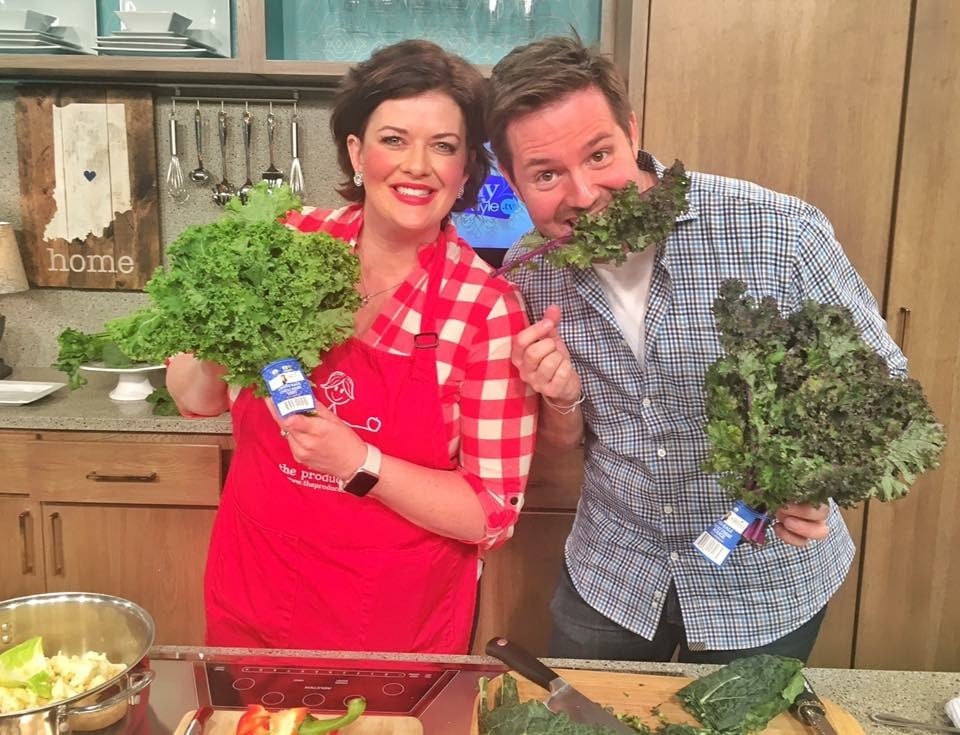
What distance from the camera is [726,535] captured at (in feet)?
3.03

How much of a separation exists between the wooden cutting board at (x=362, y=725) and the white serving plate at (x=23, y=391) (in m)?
1.96

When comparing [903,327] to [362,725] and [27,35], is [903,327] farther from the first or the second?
[27,35]

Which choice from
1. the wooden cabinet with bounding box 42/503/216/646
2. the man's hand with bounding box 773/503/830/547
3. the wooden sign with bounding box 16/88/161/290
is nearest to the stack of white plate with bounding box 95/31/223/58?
the wooden sign with bounding box 16/88/161/290

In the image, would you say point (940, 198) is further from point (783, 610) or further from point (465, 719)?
point (465, 719)

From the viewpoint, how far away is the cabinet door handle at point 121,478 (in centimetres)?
253

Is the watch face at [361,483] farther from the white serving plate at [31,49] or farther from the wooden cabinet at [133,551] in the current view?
the white serving plate at [31,49]

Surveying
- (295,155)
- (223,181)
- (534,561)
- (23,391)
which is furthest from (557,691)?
(223,181)

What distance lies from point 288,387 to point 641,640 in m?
0.83

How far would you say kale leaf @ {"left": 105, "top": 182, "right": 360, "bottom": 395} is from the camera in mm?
1110

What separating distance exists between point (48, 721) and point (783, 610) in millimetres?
1156

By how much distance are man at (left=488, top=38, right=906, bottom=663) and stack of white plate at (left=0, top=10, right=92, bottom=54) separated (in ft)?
6.87

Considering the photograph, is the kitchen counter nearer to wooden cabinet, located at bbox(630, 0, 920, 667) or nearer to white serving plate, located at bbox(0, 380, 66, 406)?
wooden cabinet, located at bbox(630, 0, 920, 667)

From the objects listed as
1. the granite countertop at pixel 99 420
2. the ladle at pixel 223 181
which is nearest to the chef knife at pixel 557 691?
the granite countertop at pixel 99 420

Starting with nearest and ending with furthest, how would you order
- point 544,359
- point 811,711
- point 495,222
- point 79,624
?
1. point 811,711
2. point 79,624
3. point 544,359
4. point 495,222
